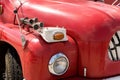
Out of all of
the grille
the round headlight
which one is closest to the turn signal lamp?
the round headlight

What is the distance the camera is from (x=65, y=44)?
290 centimetres

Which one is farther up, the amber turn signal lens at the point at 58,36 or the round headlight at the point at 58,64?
the amber turn signal lens at the point at 58,36

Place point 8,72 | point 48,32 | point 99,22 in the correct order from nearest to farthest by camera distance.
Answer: point 48,32, point 99,22, point 8,72

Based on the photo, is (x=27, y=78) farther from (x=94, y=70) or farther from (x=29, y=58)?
(x=94, y=70)

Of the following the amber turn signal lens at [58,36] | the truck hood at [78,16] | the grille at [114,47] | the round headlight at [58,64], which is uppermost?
the truck hood at [78,16]

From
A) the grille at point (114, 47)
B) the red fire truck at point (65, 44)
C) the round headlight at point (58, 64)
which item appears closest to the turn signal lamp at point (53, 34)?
the red fire truck at point (65, 44)

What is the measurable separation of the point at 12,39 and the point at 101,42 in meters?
0.89

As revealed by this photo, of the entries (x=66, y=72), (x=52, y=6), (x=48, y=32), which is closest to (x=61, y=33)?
(x=48, y=32)

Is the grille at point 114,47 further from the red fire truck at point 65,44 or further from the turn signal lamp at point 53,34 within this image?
the turn signal lamp at point 53,34

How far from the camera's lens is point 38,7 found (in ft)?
11.3

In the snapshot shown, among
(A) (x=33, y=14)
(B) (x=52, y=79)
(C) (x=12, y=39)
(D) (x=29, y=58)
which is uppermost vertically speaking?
(A) (x=33, y=14)

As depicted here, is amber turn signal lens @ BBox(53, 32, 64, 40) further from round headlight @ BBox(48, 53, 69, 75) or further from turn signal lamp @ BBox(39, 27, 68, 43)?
round headlight @ BBox(48, 53, 69, 75)

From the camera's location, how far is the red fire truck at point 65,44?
9.25 feet

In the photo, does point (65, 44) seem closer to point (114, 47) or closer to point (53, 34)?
point (53, 34)
